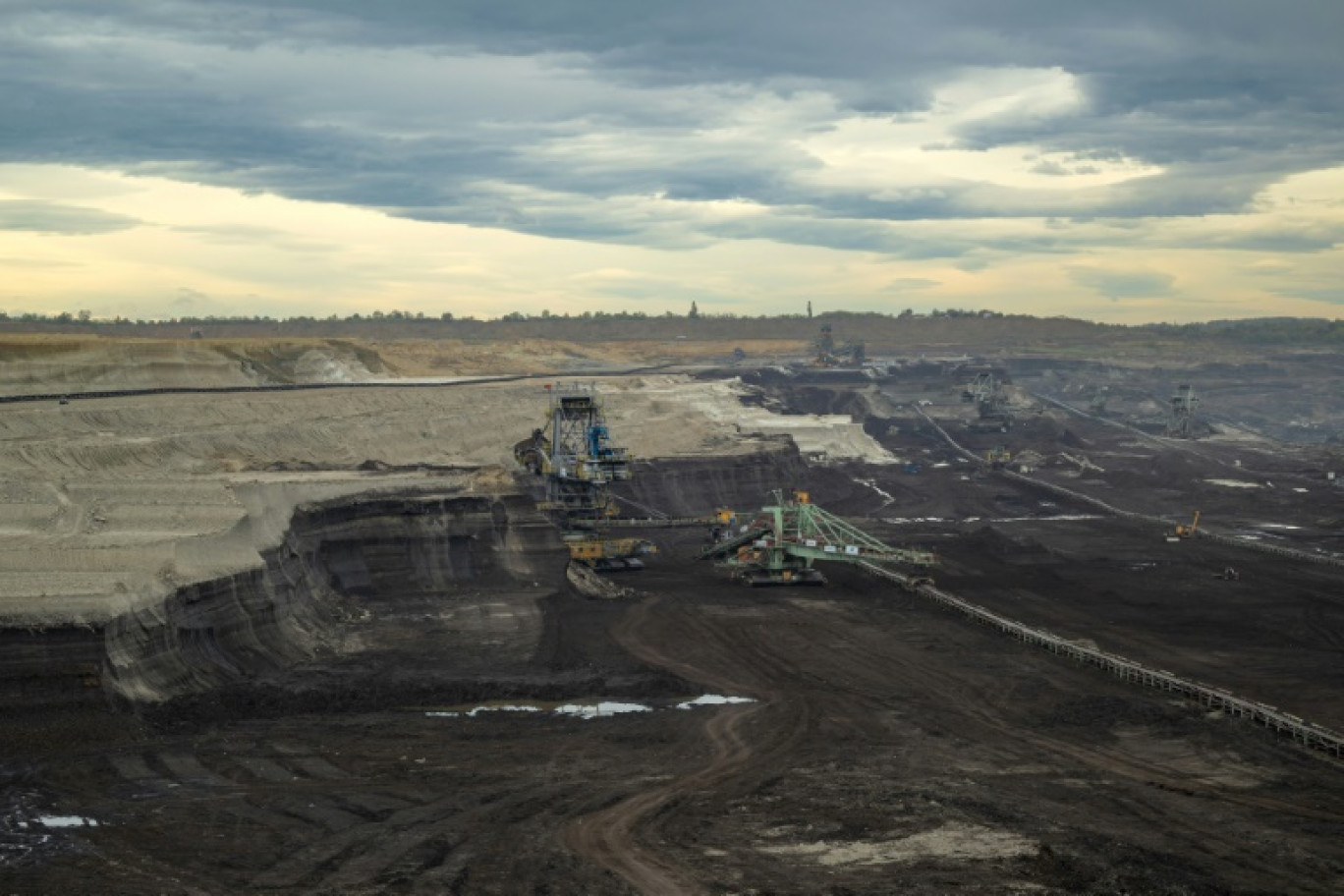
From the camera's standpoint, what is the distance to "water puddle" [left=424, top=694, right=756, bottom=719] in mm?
47875

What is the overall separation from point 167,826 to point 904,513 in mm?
86955

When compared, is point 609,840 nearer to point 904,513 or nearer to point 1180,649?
point 1180,649

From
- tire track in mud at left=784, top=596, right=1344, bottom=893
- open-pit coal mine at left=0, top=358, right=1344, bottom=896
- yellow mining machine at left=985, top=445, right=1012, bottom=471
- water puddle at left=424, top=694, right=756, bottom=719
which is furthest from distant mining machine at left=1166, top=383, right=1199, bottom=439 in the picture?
water puddle at left=424, top=694, right=756, bottom=719

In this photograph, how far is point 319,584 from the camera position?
62531mm

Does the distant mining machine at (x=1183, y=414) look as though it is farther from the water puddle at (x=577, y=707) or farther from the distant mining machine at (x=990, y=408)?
the water puddle at (x=577, y=707)

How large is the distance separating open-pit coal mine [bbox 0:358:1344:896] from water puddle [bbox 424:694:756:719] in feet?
0.63

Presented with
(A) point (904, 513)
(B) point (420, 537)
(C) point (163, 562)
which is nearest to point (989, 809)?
(C) point (163, 562)

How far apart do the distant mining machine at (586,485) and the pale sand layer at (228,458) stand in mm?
3492

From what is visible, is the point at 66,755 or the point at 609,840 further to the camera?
the point at 66,755

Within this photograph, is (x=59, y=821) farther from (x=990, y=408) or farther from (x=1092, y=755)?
(x=990, y=408)

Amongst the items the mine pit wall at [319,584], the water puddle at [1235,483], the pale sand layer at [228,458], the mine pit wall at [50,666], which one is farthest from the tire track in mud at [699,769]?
the water puddle at [1235,483]

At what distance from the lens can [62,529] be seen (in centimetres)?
5059

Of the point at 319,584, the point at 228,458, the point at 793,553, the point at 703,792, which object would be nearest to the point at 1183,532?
the point at 793,553

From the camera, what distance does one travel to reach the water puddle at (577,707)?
1885 inches
